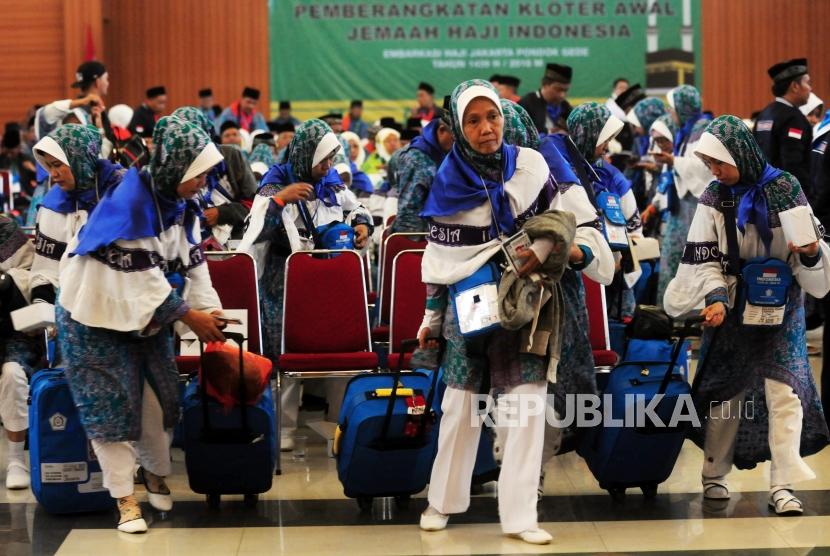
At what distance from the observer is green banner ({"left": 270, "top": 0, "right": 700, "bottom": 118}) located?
17875 millimetres

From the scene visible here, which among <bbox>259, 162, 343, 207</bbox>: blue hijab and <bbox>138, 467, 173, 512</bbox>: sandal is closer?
<bbox>138, 467, 173, 512</bbox>: sandal

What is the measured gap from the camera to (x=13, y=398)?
5.48 m

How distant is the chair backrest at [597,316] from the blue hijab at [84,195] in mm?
2206

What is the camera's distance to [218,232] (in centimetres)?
705

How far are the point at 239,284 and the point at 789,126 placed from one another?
399 centimetres

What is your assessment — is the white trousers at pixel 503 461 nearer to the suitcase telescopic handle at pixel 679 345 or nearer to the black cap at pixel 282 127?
the suitcase telescopic handle at pixel 679 345

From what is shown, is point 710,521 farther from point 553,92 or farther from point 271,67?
point 271,67

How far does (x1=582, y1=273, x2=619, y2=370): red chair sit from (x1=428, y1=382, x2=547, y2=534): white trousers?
1.04m

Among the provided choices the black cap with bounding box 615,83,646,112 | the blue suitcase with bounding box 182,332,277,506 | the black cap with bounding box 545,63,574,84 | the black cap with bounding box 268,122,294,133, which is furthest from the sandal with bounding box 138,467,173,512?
the black cap with bounding box 615,83,646,112

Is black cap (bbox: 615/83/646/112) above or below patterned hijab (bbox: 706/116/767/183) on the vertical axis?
above

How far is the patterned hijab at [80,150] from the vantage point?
5332mm

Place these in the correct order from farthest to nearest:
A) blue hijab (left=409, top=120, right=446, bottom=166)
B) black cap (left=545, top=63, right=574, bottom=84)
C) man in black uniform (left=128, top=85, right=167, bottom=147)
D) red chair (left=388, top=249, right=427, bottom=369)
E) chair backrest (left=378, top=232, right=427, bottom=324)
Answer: man in black uniform (left=128, top=85, right=167, bottom=147), black cap (left=545, top=63, right=574, bottom=84), blue hijab (left=409, top=120, right=446, bottom=166), chair backrest (left=378, top=232, right=427, bottom=324), red chair (left=388, top=249, right=427, bottom=369)

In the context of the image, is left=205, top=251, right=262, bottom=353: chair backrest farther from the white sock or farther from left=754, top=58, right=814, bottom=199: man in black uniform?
left=754, top=58, right=814, bottom=199: man in black uniform

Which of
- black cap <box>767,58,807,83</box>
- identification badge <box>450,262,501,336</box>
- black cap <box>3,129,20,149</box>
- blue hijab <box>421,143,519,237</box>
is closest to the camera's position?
identification badge <box>450,262,501,336</box>
